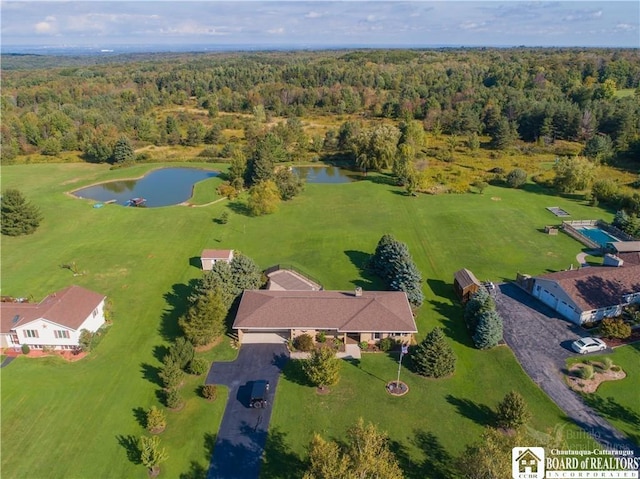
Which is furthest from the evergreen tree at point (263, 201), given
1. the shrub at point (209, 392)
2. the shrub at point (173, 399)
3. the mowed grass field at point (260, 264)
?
the shrub at point (173, 399)

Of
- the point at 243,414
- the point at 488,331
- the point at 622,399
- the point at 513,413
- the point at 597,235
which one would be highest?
the point at 488,331

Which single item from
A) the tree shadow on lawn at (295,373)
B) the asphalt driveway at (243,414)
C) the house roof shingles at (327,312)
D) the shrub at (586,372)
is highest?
the house roof shingles at (327,312)

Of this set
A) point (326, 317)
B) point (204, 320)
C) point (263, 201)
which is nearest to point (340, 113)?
point (263, 201)

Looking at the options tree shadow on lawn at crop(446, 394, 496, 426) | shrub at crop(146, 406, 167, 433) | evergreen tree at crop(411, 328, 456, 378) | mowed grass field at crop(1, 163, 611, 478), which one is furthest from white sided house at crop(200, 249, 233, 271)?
tree shadow on lawn at crop(446, 394, 496, 426)

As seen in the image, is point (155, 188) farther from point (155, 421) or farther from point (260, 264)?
point (155, 421)

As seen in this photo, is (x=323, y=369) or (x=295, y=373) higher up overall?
(x=323, y=369)

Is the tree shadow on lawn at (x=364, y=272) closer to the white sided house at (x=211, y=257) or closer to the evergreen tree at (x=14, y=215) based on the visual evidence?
the white sided house at (x=211, y=257)

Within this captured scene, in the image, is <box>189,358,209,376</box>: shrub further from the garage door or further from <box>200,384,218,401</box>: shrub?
the garage door

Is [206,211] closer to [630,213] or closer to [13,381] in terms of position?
[13,381]
